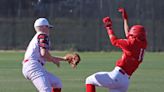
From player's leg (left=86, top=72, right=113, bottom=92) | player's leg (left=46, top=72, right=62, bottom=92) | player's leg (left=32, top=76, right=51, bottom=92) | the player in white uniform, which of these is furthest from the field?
player's leg (left=86, top=72, right=113, bottom=92)

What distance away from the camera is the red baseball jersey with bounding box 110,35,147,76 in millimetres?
10039

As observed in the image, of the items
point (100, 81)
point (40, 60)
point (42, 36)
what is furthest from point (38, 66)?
point (100, 81)

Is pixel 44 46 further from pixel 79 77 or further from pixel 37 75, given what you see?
pixel 79 77

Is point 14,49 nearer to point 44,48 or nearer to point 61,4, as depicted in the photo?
point 61,4

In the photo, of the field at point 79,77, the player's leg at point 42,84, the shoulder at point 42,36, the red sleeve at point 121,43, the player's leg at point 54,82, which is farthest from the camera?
the field at point 79,77

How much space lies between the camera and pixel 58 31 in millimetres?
35719

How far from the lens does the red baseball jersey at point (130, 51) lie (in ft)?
32.9

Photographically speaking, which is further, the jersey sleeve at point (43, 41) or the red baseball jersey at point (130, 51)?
the jersey sleeve at point (43, 41)

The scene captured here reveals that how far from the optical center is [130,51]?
10.1 metres

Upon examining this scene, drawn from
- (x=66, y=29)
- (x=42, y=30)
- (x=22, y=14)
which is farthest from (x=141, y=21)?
(x=42, y=30)

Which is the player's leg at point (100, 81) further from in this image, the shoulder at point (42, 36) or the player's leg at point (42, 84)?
the shoulder at point (42, 36)

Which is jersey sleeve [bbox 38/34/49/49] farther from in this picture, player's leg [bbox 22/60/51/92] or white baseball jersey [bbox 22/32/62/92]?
player's leg [bbox 22/60/51/92]

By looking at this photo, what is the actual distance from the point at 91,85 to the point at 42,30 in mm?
1276

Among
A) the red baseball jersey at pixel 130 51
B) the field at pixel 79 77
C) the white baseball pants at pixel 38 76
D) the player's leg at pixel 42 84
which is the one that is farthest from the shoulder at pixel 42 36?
the field at pixel 79 77
